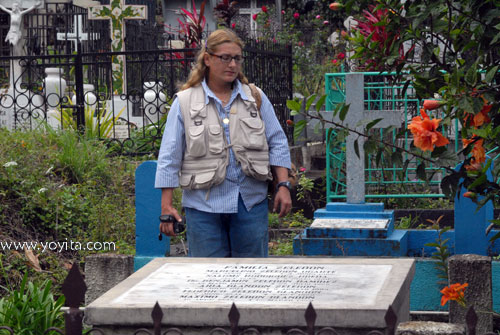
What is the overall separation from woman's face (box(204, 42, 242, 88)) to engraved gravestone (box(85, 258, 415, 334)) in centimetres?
96

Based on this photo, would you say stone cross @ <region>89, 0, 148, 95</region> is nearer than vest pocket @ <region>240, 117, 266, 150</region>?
No

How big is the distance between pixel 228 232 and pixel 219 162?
1.30ft

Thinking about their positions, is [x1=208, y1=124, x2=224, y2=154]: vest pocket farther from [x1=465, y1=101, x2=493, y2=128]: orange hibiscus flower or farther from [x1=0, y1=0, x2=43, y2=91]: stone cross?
[x1=0, y1=0, x2=43, y2=91]: stone cross

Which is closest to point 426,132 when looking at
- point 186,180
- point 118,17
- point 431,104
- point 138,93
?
point 431,104

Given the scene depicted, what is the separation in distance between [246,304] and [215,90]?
1537 mm

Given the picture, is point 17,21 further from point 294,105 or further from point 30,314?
point 294,105

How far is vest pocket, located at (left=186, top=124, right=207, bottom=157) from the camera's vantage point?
397 cm

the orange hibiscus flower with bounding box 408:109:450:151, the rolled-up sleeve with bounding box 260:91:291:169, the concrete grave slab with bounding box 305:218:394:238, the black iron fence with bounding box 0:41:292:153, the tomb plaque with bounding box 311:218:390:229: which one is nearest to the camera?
the orange hibiscus flower with bounding box 408:109:450:151

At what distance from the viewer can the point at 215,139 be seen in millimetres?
4000

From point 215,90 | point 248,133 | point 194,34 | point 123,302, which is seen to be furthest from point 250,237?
point 194,34

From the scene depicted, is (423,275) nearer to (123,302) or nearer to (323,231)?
(323,231)

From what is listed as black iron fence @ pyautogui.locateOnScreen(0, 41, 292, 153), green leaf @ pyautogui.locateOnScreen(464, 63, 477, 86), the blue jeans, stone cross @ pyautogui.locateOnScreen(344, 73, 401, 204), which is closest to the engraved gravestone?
the blue jeans

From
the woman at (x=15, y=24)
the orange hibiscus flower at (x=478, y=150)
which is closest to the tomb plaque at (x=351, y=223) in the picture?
the orange hibiscus flower at (x=478, y=150)

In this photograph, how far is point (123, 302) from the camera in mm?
3057
